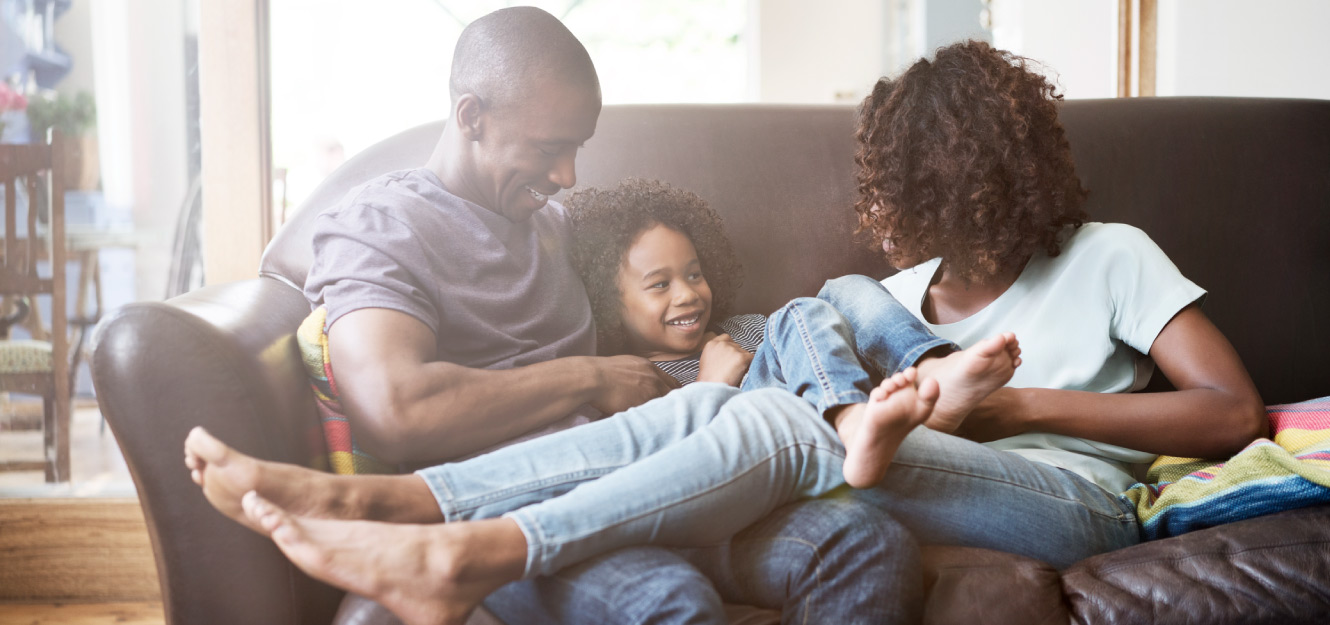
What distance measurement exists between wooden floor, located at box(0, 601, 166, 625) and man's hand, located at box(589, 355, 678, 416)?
1.13 meters

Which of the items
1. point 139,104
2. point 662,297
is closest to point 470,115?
point 662,297

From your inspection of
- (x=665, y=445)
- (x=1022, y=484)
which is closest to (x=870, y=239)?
(x=1022, y=484)

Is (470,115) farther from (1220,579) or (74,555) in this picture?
(74,555)

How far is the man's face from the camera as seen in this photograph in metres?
1.21

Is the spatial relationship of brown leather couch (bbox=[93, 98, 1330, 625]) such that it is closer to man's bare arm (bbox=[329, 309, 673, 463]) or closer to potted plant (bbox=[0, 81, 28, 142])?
man's bare arm (bbox=[329, 309, 673, 463])

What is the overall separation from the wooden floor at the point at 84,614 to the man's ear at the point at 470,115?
47.2 inches

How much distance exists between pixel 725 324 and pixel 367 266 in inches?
25.2

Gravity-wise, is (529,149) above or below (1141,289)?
above

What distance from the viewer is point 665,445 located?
95cm

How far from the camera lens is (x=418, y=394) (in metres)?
0.99

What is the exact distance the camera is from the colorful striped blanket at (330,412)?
1.02m

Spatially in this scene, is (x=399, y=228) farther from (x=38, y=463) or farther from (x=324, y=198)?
(x=38, y=463)

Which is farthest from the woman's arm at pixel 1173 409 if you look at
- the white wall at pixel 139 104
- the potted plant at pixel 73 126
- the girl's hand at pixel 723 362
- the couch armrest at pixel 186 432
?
the potted plant at pixel 73 126

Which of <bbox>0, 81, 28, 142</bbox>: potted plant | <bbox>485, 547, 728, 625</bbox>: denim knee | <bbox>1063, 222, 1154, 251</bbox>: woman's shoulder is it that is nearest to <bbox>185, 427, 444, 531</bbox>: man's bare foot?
<bbox>485, 547, 728, 625</bbox>: denim knee
